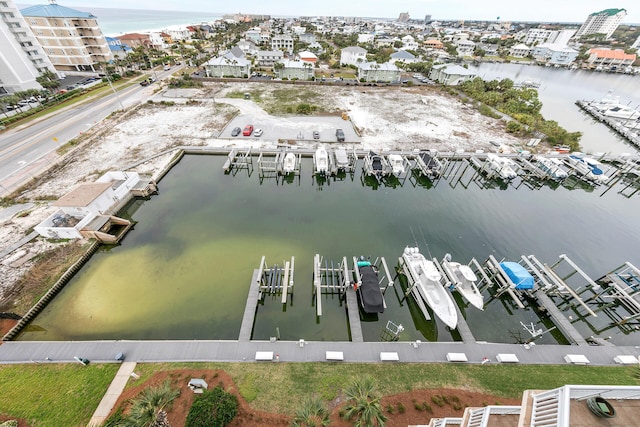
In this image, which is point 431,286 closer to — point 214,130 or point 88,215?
point 88,215

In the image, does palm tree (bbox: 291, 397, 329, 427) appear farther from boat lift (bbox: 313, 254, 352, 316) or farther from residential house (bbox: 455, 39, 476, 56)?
residential house (bbox: 455, 39, 476, 56)

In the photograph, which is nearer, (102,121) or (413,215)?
(413,215)

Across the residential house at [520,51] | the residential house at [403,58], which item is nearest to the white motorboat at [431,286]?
the residential house at [403,58]

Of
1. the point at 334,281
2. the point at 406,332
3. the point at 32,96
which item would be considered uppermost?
the point at 32,96

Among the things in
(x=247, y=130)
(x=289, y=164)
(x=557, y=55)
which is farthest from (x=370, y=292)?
(x=557, y=55)

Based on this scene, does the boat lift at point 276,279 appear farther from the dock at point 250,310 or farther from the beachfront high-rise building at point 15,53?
the beachfront high-rise building at point 15,53

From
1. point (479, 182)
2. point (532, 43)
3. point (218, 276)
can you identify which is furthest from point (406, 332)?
point (532, 43)

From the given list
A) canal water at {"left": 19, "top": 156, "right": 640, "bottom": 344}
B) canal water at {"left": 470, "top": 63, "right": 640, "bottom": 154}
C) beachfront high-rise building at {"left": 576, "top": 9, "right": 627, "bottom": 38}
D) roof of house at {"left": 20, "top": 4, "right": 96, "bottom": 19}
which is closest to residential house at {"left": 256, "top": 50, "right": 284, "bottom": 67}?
roof of house at {"left": 20, "top": 4, "right": 96, "bottom": 19}

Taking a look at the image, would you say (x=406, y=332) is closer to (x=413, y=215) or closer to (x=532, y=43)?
(x=413, y=215)
